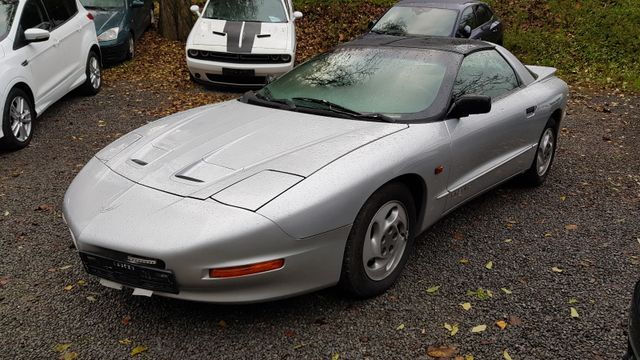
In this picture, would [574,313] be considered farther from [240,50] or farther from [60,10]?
[60,10]

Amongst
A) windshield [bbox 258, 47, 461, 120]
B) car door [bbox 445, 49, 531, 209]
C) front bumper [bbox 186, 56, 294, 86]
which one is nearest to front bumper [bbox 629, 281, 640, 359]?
car door [bbox 445, 49, 531, 209]

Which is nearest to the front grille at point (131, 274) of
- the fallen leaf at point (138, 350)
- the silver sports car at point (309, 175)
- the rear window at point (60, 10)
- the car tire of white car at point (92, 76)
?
the silver sports car at point (309, 175)

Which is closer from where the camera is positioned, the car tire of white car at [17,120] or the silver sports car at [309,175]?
the silver sports car at [309,175]

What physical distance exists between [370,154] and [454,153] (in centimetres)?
80

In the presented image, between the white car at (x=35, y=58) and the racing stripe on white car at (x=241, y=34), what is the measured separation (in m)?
2.01

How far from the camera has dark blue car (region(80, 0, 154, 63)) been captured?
400 inches

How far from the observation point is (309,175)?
305 centimetres

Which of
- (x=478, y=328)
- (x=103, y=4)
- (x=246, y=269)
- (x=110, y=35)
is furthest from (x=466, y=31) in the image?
(x=246, y=269)

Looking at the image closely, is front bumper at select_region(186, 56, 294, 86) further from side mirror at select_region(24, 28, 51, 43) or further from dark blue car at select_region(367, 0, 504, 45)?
side mirror at select_region(24, 28, 51, 43)

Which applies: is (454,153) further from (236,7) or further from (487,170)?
(236,7)

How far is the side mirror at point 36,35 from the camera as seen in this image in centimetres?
645

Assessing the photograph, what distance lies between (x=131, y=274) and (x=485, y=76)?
3.08 m

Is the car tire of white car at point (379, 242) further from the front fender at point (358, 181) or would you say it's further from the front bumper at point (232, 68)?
the front bumper at point (232, 68)

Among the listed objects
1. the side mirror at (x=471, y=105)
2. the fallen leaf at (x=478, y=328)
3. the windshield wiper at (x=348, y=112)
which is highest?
the side mirror at (x=471, y=105)
